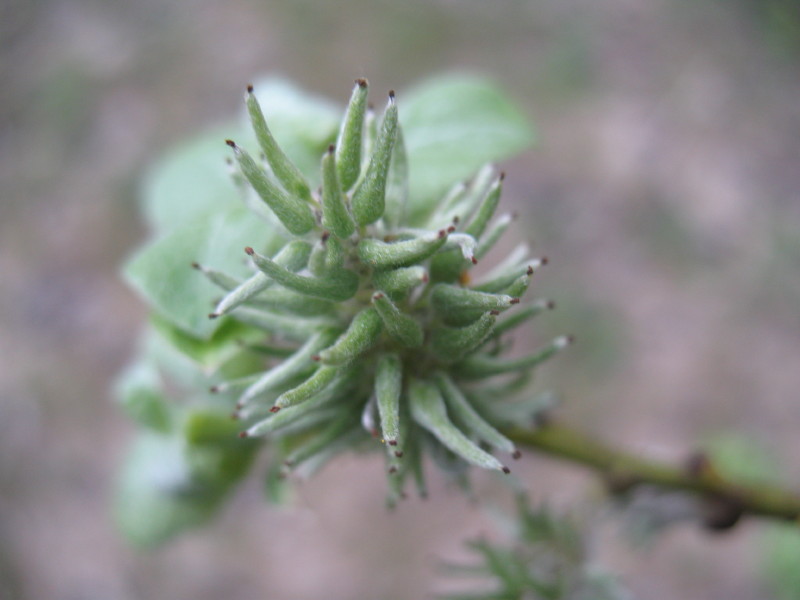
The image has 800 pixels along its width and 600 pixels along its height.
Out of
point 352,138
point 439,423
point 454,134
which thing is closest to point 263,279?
point 352,138

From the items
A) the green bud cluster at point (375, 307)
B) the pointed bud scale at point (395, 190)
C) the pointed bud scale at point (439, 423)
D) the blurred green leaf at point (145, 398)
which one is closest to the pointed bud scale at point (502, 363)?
the green bud cluster at point (375, 307)

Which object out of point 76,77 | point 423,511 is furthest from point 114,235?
point 423,511

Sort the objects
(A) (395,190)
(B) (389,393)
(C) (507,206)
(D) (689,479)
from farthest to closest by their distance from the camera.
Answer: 1. (C) (507,206)
2. (D) (689,479)
3. (A) (395,190)
4. (B) (389,393)

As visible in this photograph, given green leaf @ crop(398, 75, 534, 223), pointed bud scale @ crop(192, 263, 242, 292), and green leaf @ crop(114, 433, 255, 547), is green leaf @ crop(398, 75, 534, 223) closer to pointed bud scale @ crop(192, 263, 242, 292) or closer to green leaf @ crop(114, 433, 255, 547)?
pointed bud scale @ crop(192, 263, 242, 292)

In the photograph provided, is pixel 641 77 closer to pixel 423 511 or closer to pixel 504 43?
pixel 504 43

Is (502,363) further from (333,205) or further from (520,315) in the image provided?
(333,205)

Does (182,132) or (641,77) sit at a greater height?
(641,77)

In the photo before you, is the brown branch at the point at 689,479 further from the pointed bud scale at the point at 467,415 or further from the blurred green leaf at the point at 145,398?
the blurred green leaf at the point at 145,398
